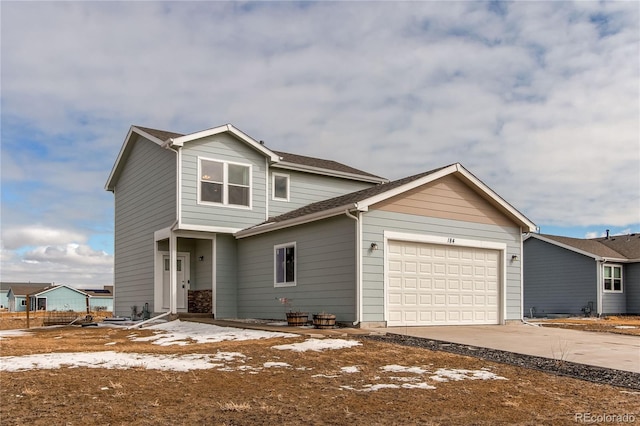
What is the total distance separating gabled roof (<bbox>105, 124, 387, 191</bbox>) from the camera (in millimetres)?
18641

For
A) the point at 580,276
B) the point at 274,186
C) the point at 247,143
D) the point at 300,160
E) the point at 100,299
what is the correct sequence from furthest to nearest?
1. the point at 100,299
2. the point at 580,276
3. the point at 300,160
4. the point at 274,186
5. the point at 247,143

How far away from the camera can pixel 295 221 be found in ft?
54.1

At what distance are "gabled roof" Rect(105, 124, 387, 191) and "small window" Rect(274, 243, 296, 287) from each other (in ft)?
13.3

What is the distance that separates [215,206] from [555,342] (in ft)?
36.8

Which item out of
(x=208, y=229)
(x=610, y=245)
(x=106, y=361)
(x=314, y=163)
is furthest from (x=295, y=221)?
(x=610, y=245)

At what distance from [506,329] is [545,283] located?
18.8 meters

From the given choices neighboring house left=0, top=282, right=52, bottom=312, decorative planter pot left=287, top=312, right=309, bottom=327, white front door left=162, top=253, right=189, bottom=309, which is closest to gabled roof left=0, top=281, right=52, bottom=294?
neighboring house left=0, top=282, right=52, bottom=312

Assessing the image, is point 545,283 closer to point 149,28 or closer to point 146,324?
point 146,324

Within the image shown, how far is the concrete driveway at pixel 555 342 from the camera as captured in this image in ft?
33.2

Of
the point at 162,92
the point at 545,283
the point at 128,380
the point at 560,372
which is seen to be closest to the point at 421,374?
the point at 560,372

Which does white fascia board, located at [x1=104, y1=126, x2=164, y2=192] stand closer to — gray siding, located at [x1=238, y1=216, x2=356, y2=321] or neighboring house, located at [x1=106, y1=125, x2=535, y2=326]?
neighboring house, located at [x1=106, y1=125, x2=535, y2=326]

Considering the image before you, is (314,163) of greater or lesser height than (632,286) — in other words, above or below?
above

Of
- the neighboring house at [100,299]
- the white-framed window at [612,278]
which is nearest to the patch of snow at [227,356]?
the white-framed window at [612,278]

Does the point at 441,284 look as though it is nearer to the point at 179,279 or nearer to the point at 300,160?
the point at 300,160
